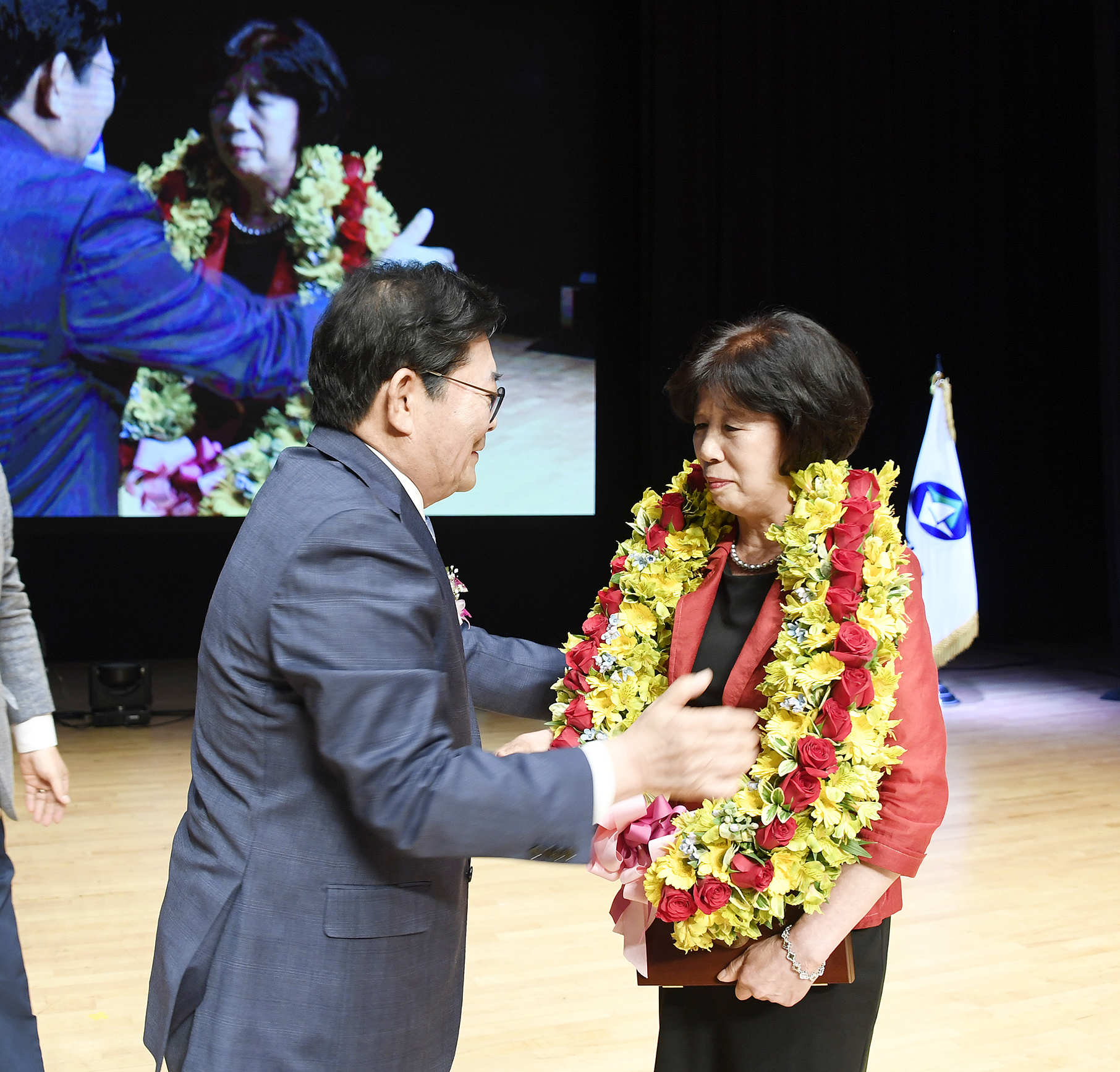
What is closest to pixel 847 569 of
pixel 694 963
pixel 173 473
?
pixel 694 963

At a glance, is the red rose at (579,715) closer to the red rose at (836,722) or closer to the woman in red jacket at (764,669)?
the woman in red jacket at (764,669)

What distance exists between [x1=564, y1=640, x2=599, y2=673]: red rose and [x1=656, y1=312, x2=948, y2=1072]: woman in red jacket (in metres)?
0.14

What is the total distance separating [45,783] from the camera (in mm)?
2203

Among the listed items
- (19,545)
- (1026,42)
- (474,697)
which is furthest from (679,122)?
(474,697)

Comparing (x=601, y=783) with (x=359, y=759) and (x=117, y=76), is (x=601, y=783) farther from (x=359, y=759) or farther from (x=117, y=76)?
(x=117, y=76)

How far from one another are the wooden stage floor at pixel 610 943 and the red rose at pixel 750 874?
135cm

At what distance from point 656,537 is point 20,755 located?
121 centimetres

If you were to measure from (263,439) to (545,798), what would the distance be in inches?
249

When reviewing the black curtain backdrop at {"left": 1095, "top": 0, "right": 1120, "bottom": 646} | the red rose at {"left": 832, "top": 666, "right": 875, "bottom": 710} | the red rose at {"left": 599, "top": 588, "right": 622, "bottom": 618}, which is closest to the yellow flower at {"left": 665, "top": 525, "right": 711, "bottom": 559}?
the red rose at {"left": 599, "top": 588, "right": 622, "bottom": 618}

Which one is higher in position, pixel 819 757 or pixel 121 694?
pixel 819 757

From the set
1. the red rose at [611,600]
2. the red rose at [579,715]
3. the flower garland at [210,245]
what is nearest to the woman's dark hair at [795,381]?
the red rose at [611,600]

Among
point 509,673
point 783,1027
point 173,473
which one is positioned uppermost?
point 509,673

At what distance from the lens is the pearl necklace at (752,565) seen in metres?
1.72

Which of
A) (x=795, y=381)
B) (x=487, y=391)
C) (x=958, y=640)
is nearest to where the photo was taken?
(x=487, y=391)
